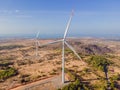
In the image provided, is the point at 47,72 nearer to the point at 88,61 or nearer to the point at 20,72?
the point at 20,72

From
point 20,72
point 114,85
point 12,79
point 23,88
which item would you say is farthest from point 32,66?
point 114,85

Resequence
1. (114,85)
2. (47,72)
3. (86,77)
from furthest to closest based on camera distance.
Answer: (47,72) < (86,77) < (114,85)

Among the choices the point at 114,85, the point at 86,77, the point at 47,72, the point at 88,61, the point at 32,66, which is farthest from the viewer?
the point at 88,61

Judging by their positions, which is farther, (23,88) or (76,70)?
(76,70)

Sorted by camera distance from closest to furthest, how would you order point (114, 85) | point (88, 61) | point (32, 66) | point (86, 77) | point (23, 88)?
point (23, 88) → point (114, 85) → point (86, 77) → point (32, 66) → point (88, 61)

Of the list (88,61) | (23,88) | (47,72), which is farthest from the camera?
(88,61)

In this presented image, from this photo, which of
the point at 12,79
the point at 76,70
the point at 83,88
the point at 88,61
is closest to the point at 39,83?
the point at 12,79

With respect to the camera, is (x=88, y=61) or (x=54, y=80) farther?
(x=88, y=61)

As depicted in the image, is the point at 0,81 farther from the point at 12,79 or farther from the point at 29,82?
the point at 29,82
